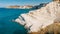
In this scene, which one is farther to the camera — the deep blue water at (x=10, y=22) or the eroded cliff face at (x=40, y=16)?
the eroded cliff face at (x=40, y=16)

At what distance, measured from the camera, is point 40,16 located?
1222 centimetres

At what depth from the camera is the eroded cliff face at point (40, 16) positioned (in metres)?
11.3

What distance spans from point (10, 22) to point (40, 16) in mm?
2015

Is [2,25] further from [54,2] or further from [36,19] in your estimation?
[54,2]

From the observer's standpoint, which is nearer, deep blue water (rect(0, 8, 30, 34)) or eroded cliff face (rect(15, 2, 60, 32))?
deep blue water (rect(0, 8, 30, 34))

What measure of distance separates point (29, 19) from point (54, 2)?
6.90 ft

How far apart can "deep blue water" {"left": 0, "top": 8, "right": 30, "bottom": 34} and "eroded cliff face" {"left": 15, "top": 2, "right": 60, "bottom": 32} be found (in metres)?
0.33

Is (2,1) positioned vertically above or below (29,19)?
above

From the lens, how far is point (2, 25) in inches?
481

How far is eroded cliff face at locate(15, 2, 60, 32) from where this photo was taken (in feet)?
37.1

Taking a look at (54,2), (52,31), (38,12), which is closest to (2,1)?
(38,12)

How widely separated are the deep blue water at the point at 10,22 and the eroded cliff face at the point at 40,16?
1.08ft

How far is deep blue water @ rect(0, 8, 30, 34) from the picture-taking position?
11.0 metres

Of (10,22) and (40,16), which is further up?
(40,16)
